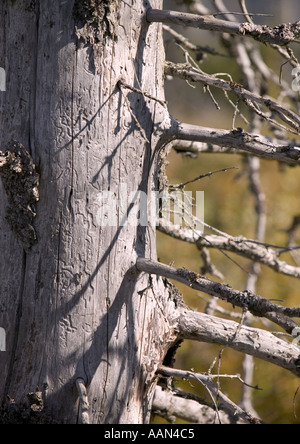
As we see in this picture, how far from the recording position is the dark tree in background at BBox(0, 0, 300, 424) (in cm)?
167

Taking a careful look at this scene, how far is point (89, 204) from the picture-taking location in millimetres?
1739

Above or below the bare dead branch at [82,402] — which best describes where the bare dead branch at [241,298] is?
above

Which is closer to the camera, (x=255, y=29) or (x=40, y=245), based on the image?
(x=255, y=29)

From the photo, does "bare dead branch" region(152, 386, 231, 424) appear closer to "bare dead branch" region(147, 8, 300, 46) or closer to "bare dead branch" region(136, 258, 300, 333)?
"bare dead branch" region(136, 258, 300, 333)

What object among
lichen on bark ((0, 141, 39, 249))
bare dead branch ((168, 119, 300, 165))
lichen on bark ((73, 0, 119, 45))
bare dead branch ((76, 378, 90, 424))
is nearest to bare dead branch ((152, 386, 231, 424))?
bare dead branch ((76, 378, 90, 424))

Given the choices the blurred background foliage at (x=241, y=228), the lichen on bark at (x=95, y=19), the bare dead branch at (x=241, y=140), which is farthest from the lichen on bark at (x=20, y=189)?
the blurred background foliage at (x=241, y=228)

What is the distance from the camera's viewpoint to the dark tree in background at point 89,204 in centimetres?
167

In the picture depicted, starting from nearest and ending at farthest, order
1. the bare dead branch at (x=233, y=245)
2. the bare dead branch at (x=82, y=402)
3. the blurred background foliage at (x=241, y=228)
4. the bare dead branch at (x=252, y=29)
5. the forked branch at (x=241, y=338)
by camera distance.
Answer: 1. the bare dead branch at (x=252, y=29)
2. the bare dead branch at (x=82, y=402)
3. the forked branch at (x=241, y=338)
4. the bare dead branch at (x=233, y=245)
5. the blurred background foliage at (x=241, y=228)

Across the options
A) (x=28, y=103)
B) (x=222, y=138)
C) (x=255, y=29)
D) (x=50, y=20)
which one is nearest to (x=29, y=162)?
(x=28, y=103)

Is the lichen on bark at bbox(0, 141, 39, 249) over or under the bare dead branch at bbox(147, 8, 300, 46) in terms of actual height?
under

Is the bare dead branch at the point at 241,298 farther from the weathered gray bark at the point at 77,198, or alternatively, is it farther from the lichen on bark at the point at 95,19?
the lichen on bark at the point at 95,19
